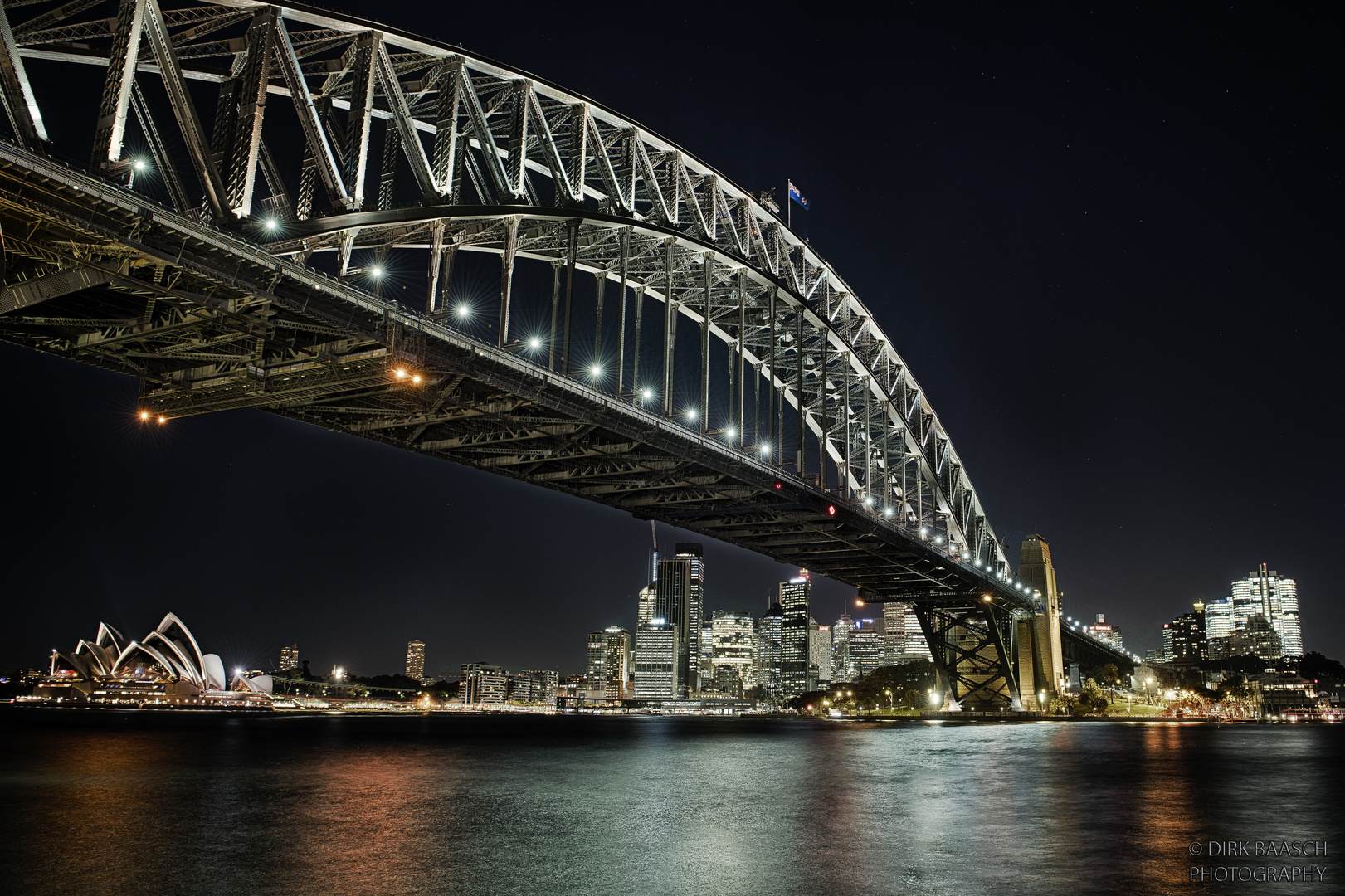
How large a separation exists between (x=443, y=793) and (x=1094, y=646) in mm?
151475

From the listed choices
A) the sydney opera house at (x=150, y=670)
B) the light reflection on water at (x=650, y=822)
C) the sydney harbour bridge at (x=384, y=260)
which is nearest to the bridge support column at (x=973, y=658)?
the sydney harbour bridge at (x=384, y=260)

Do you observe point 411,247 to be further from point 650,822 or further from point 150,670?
point 150,670

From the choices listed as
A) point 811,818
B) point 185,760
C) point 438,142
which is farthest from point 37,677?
point 811,818

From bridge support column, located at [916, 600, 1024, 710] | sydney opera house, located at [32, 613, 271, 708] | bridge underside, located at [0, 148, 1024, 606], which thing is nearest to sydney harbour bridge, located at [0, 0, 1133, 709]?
bridge underside, located at [0, 148, 1024, 606]

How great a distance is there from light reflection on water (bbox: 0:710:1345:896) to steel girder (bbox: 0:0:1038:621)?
12717mm

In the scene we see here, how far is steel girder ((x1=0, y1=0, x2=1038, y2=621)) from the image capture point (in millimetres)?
25250

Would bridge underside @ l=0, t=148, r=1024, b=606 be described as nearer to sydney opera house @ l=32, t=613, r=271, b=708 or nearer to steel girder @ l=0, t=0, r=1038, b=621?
steel girder @ l=0, t=0, r=1038, b=621

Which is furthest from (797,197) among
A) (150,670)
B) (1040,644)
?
(150,670)

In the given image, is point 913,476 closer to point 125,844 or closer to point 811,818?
point 811,818

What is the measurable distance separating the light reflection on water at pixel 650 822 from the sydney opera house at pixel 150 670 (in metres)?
107

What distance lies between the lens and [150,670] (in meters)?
145

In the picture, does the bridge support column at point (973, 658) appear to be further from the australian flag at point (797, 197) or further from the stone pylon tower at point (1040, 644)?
the australian flag at point (797, 197)

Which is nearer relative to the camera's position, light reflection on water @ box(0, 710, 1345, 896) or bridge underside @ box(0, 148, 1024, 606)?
light reflection on water @ box(0, 710, 1345, 896)

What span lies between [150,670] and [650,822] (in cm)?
15191
